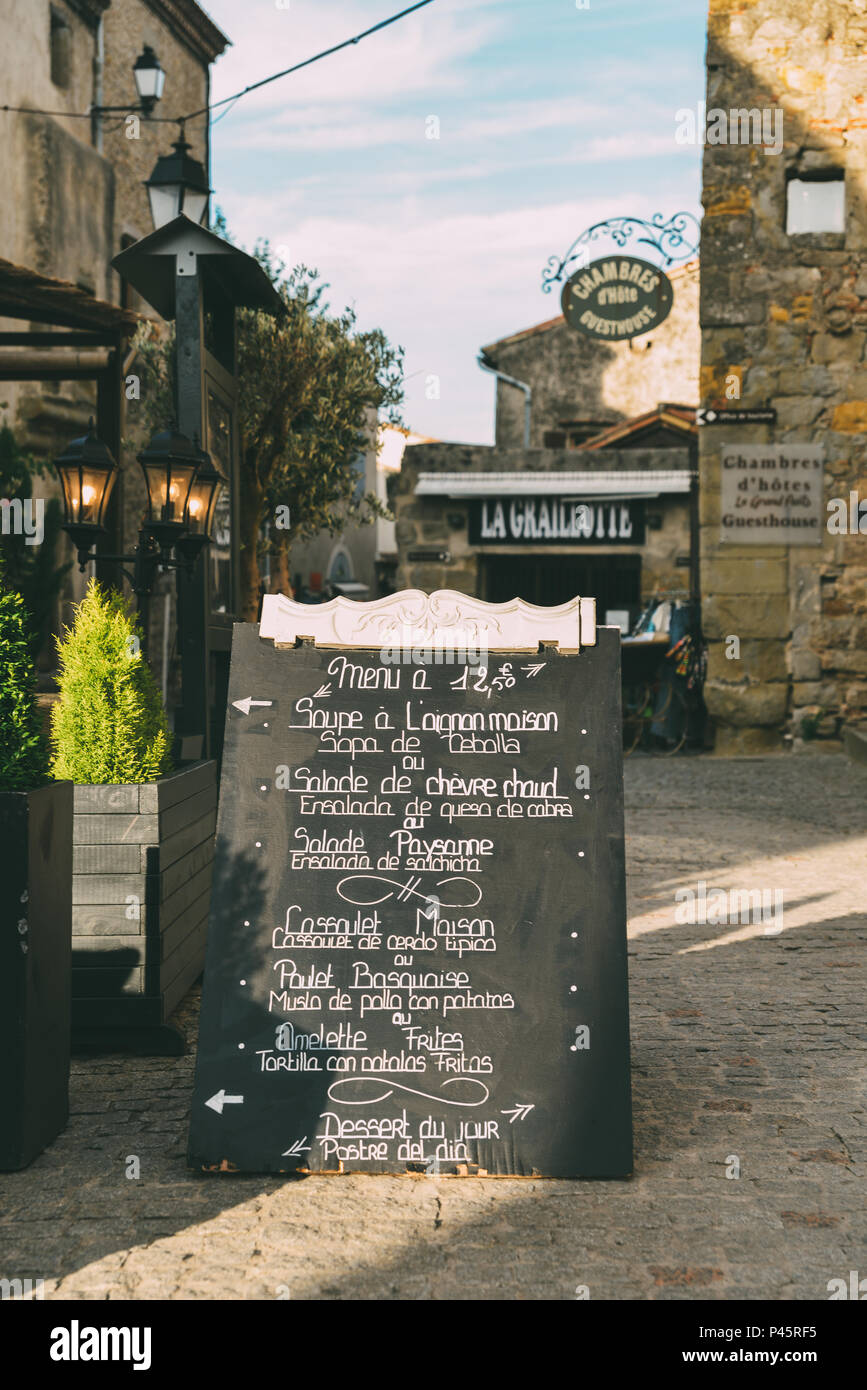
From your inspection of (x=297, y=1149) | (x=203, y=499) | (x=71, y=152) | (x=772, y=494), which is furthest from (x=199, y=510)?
(x=71, y=152)

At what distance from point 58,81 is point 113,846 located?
16935 millimetres

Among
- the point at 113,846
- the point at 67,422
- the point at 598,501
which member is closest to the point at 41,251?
the point at 67,422

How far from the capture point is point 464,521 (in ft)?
56.3

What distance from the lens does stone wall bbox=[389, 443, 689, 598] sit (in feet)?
56.2

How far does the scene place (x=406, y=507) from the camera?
17.1m

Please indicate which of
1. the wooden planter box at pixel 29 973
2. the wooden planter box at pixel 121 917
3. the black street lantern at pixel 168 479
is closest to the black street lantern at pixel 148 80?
the black street lantern at pixel 168 479

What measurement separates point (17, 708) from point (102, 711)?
0.83 meters

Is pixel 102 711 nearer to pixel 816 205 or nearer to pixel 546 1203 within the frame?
pixel 546 1203

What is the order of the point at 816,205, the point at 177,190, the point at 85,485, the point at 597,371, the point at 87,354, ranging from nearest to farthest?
the point at 85,485 → the point at 87,354 → the point at 177,190 → the point at 816,205 → the point at 597,371

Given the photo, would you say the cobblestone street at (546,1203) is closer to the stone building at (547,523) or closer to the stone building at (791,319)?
the stone building at (791,319)

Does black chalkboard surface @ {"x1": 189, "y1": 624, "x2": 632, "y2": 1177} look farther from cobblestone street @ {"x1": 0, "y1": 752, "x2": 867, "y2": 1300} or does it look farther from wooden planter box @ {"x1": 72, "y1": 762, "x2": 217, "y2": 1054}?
wooden planter box @ {"x1": 72, "y1": 762, "x2": 217, "y2": 1054}
